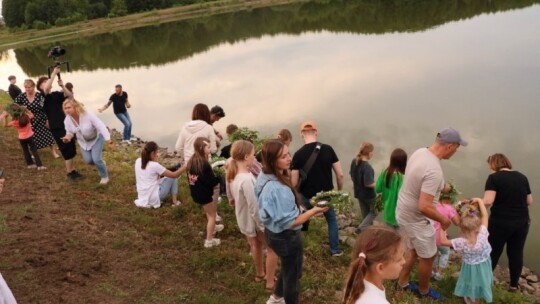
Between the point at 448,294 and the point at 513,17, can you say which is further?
the point at 513,17

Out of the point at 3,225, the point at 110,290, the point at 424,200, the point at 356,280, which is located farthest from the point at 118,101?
the point at 356,280

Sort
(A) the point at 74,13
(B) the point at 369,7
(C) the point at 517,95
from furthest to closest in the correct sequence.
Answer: (A) the point at 74,13 < (B) the point at 369,7 < (C) the point at 517,95

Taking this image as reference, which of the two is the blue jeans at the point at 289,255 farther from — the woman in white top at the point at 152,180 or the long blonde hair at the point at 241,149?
the woman in white top at the point at 152,180

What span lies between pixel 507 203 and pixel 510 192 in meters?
0.17

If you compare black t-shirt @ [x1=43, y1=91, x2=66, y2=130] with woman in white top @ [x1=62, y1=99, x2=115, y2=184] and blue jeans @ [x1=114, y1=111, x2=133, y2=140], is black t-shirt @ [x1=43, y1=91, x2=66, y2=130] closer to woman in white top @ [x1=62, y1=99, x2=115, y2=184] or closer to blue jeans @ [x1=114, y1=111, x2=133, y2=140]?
woman in white top @ [x1=62, y1=99, x2=115, y2=184]

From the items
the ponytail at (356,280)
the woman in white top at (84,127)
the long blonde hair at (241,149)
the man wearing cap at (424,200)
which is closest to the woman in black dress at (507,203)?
the man wearing cap at (424,200)

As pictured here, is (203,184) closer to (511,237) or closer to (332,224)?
(332,224)

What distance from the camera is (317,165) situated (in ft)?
19.5

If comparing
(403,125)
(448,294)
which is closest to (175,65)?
(403,125)

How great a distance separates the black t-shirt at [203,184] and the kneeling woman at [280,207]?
1841 mm

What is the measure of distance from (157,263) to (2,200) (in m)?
3.99

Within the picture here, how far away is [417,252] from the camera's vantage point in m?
5.34

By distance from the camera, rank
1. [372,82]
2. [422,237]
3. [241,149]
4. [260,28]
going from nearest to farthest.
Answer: [241,149] → [422,237] → [372,82] → [260,28]

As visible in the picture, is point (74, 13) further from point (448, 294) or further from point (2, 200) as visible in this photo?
point (448, 294)
